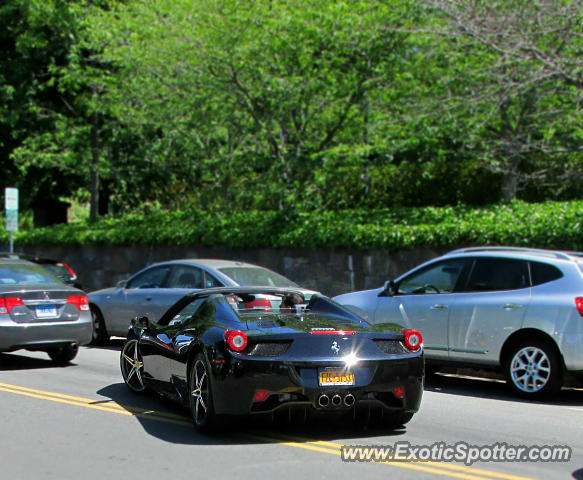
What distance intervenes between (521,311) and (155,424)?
4.42 m

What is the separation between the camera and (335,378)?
6.46 metres

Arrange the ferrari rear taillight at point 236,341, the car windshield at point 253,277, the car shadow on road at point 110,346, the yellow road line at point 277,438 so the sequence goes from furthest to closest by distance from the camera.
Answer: the car shadow on road at point 110,346, the car windshield at point 253,277, the ferrari rear taillight at point 236,341, the yellow road line at point 277,438

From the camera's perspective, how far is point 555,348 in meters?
8.95

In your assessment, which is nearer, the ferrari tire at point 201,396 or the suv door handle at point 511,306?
the ferrari tire at point 201,396

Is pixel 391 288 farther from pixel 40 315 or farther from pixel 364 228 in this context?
pixel 364 228

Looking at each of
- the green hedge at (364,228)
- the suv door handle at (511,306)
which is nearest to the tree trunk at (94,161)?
the green hedge at (364,228)

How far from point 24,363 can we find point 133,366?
3.69m

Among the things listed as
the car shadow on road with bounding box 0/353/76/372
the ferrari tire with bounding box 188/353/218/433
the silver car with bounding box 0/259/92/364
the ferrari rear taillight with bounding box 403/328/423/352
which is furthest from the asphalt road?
the car shadow on road with bounding box 0/353/76/372

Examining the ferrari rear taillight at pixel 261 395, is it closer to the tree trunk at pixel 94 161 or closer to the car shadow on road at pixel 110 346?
the car shadow on road at pixel 110 346

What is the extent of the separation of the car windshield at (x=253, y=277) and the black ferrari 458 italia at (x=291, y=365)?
504 centimetres

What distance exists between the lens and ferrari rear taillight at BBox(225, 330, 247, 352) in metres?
6.54

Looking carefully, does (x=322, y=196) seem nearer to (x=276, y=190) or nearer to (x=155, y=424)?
(x=276, y=190)

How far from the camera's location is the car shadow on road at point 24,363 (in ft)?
37.0

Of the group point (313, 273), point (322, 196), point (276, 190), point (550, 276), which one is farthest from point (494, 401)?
point (322, 196)
